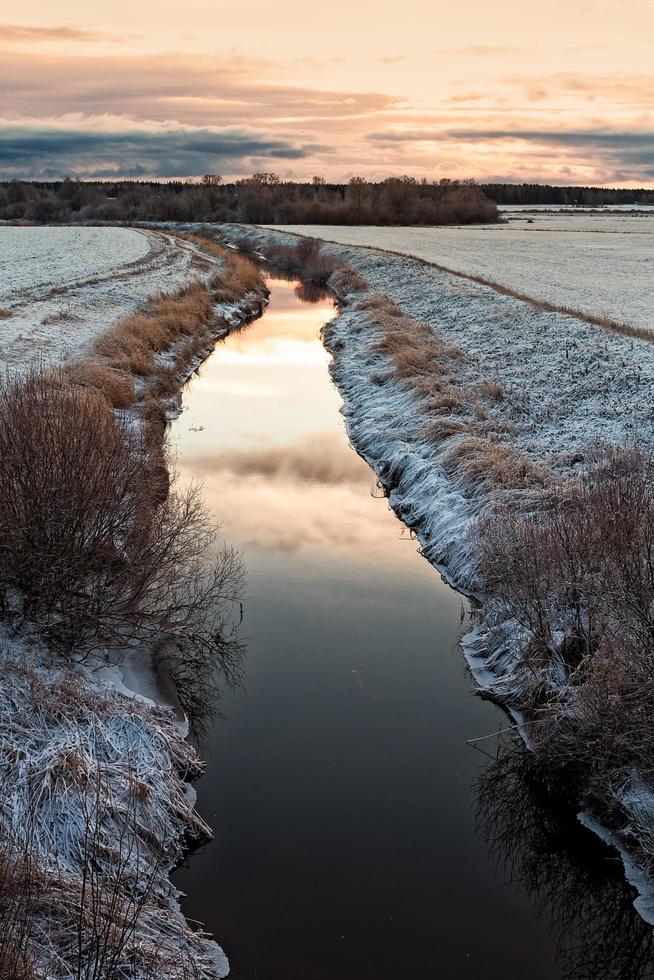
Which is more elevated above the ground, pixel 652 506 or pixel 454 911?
pixel 652 506

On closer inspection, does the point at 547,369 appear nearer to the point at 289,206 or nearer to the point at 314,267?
the point at 314,267

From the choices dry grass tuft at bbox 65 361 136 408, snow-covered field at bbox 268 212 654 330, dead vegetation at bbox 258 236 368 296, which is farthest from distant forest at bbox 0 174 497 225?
dry grass tuft at bbox 65 361 136 408

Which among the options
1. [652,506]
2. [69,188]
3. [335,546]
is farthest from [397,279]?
[69,188]

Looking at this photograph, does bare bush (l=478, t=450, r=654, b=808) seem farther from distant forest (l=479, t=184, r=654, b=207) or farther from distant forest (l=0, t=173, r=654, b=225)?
distant forest (l=479, t=184, r=654, b=207)

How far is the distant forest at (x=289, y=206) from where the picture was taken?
97625 mm

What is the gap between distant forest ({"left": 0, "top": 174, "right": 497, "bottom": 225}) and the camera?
97.6 m

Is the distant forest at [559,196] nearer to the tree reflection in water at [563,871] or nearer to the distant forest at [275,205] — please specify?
the distant forest at [275,205]

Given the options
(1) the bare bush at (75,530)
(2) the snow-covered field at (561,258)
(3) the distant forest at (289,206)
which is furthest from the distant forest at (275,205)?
(1) the bare bush at (75,530)

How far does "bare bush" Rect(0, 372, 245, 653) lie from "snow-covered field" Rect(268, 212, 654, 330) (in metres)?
17.7

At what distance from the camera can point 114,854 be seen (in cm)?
643

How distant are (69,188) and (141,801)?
15128 cm

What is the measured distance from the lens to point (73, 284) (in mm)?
32906

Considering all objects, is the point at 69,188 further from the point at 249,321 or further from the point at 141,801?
the point at 141,801

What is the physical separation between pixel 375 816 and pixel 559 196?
582 ft
